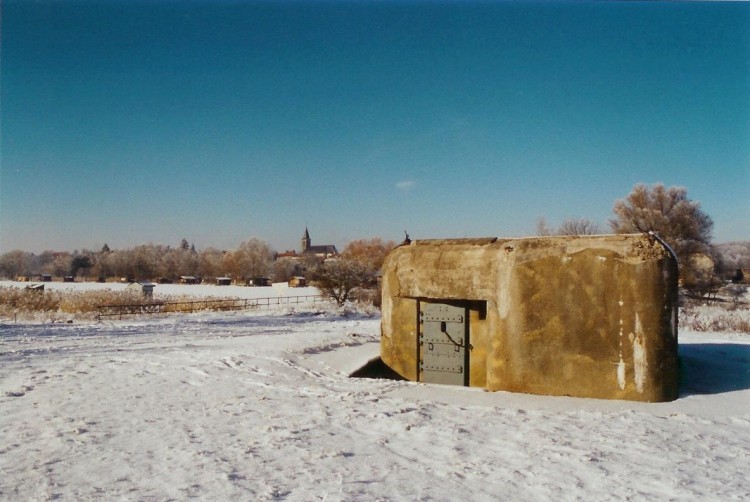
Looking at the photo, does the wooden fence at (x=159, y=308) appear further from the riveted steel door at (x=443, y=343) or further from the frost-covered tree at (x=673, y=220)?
the frost-covered tree at (x=673, y=220)

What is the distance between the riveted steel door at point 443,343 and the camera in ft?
28.5

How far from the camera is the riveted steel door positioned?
868 cm

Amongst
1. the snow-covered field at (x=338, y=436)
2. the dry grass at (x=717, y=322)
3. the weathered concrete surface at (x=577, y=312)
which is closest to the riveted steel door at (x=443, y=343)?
the weathered concrete surface at (x=577, y=312)

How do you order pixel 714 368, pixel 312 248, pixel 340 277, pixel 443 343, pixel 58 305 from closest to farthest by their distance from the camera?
pixel 714 368 < pixel 443 343 < pixel 58 305 < pixel 340 277 < pixel 312 248

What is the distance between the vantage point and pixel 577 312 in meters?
7.18

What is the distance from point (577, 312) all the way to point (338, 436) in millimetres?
3770

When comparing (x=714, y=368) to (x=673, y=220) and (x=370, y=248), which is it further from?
(x=370, y=248)

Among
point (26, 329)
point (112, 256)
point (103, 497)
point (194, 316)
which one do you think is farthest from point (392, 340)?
point (112, 256)

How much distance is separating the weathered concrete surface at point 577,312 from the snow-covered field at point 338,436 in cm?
39

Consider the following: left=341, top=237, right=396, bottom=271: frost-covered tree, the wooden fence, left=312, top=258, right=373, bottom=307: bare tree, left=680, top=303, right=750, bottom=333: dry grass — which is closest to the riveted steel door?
left=680, top=303, right=750, bottom=333: dry grass

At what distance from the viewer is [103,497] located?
3.92 meters

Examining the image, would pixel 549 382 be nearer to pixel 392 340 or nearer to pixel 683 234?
pixel 392 340

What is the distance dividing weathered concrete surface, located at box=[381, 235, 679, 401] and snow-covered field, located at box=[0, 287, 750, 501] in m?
0.39

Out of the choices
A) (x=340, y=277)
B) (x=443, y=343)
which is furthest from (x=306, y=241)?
(x=443, y=343)
